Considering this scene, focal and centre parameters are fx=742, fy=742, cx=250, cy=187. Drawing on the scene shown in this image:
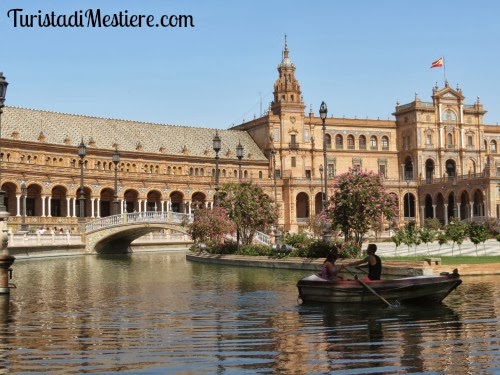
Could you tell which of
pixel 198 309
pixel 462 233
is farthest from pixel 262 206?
pixel 198 309

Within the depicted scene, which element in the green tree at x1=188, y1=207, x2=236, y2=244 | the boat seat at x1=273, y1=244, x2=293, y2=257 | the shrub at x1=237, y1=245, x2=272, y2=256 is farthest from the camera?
the green tree at x1=188, y1=207, x2=236, y2=244

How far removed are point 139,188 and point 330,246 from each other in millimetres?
52108

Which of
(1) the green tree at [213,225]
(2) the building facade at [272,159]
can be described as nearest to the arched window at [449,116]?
(2) the building facade at [272,159]

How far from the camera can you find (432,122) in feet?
333

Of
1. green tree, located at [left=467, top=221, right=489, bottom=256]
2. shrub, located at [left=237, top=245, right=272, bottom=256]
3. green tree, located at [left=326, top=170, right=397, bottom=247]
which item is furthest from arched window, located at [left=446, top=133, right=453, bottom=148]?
green tree, located at [left=467, top=221, right=489, bottom=256]

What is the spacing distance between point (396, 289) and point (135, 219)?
134 feet

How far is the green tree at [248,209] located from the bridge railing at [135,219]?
39.0ft

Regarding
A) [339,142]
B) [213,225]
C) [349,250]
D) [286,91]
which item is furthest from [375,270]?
[339,142]

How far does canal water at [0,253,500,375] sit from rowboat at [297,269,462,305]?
0.97 feet

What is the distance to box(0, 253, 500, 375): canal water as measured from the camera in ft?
37.0

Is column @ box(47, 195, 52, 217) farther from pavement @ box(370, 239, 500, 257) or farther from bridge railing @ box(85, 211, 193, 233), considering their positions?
pavement @ box(370, 239, 500, 257)

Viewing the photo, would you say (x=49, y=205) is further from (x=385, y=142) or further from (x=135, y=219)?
(x=385, y=142)

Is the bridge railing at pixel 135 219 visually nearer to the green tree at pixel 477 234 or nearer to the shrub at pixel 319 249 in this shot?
the shrub at pixel 319 249

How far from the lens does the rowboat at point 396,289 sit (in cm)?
1825
